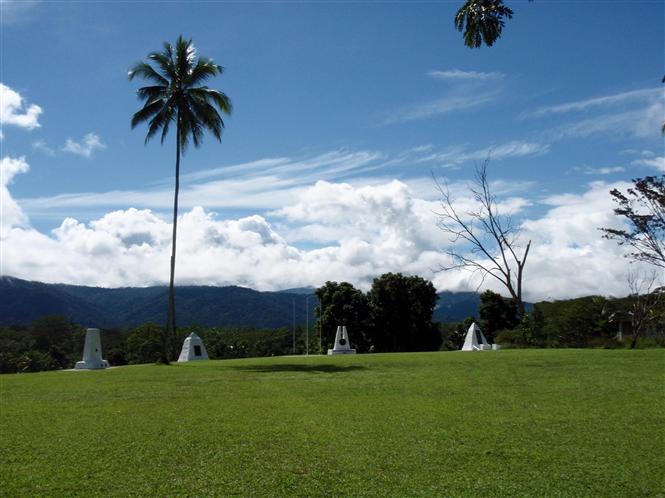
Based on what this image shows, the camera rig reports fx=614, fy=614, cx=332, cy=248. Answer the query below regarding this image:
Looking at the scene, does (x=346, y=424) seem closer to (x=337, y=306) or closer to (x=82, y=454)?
(x=82, y=454)

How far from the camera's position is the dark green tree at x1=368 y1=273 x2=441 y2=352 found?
55.4 meters

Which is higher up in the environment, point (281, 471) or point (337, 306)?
point (337, 306)

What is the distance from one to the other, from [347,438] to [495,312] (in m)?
55.8

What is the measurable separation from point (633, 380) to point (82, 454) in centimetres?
1067

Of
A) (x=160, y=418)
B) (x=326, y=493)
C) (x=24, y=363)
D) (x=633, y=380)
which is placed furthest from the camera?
(x=24, y=363)

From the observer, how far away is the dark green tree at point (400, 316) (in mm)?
55375

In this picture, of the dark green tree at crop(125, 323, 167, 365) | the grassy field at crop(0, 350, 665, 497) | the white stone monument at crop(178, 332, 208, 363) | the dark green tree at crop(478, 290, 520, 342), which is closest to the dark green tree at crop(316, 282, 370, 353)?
the dark green tree at crop(478, 290, 520, 342)

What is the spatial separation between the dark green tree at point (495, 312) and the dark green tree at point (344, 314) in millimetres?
13201

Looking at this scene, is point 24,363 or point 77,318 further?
point 77,318

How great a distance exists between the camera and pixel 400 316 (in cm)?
5556

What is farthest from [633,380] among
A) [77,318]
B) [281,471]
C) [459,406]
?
[77,318]

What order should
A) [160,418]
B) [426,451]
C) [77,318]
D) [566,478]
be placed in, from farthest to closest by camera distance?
[77,318] < [160,418] < [426,451] < [566,478]

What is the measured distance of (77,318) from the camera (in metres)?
172

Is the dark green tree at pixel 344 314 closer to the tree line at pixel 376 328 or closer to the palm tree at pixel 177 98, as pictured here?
the tree line at pixel 376 328
